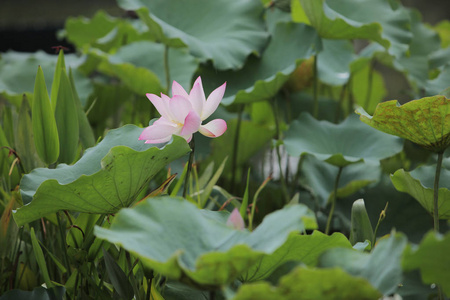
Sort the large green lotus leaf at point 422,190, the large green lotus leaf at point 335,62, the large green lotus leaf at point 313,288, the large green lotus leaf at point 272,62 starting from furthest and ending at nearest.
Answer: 1. the large green lotus leaf at point 335,62
2. the large green lotus leaf at point 272,62
3. the large green lotus leaf at point 422,190
4. the large green lotus leaf at point 313,288

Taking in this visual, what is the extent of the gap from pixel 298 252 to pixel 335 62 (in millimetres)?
752

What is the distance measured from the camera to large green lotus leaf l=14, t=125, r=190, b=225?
0.49 m

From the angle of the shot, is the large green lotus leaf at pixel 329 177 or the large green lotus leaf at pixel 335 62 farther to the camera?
the large green lotus leaf at pixel 335 62

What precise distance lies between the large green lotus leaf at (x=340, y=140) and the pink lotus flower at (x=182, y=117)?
0.29 metres

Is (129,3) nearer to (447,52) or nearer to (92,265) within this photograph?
(92,265)

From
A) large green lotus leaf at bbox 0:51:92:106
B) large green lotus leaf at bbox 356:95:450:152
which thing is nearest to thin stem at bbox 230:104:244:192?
large green lotus leaf at bbox 0:51:92:106

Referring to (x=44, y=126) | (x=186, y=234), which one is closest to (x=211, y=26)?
(x=44, y=126)

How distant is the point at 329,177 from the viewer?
99 centimetres

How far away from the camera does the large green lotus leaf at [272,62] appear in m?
0.93

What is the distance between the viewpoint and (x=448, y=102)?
0.52 metres

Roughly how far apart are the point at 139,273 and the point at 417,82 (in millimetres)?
804

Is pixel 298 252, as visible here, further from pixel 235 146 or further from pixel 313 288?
pixel 235 146

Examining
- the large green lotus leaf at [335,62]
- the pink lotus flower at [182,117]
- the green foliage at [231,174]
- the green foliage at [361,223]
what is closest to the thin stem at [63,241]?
the green foliage at [231,174]

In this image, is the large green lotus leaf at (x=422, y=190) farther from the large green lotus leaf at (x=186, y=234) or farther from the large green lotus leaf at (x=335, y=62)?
the large green lotus leaf at (x=335, y=62)
